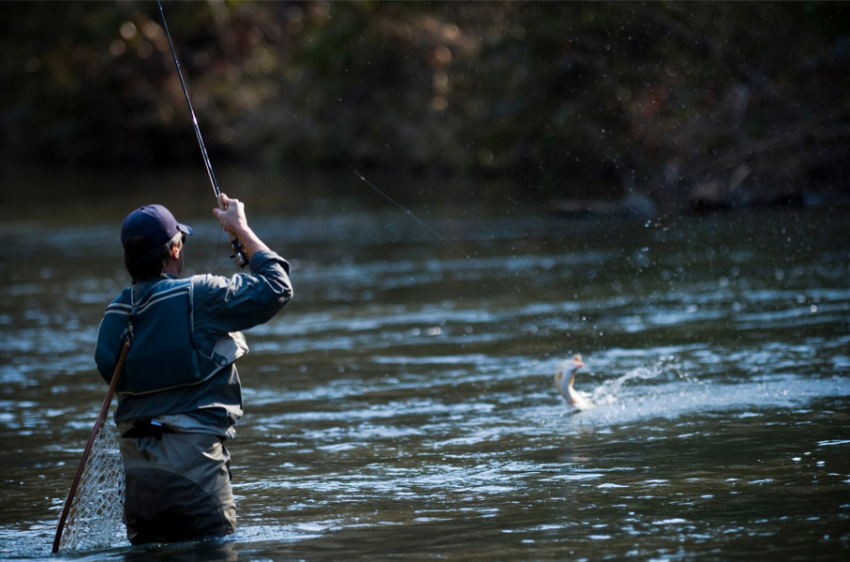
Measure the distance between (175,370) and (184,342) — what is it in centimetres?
12

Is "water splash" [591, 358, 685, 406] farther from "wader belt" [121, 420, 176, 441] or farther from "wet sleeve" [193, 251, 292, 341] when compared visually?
"wader belt" [121, 420, 176, 441]

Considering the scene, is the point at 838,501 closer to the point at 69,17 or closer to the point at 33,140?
the point at 69,17

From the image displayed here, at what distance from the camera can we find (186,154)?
2018 inches

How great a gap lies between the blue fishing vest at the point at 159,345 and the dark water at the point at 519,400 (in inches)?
29.6

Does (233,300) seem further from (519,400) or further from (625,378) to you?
(625,378)

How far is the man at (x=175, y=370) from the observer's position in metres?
5.30

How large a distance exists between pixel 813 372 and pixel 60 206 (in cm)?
2367

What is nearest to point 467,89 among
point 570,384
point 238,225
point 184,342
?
point 570,384

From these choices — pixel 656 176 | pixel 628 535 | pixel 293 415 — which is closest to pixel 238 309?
pixel 628 535

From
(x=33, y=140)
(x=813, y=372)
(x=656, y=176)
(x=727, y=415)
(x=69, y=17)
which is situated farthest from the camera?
(x=33, y=140)

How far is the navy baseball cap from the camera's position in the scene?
5395 mm

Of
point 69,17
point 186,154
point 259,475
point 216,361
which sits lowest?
point 259,475

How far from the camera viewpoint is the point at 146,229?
5418 mm

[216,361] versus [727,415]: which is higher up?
[216,361]
